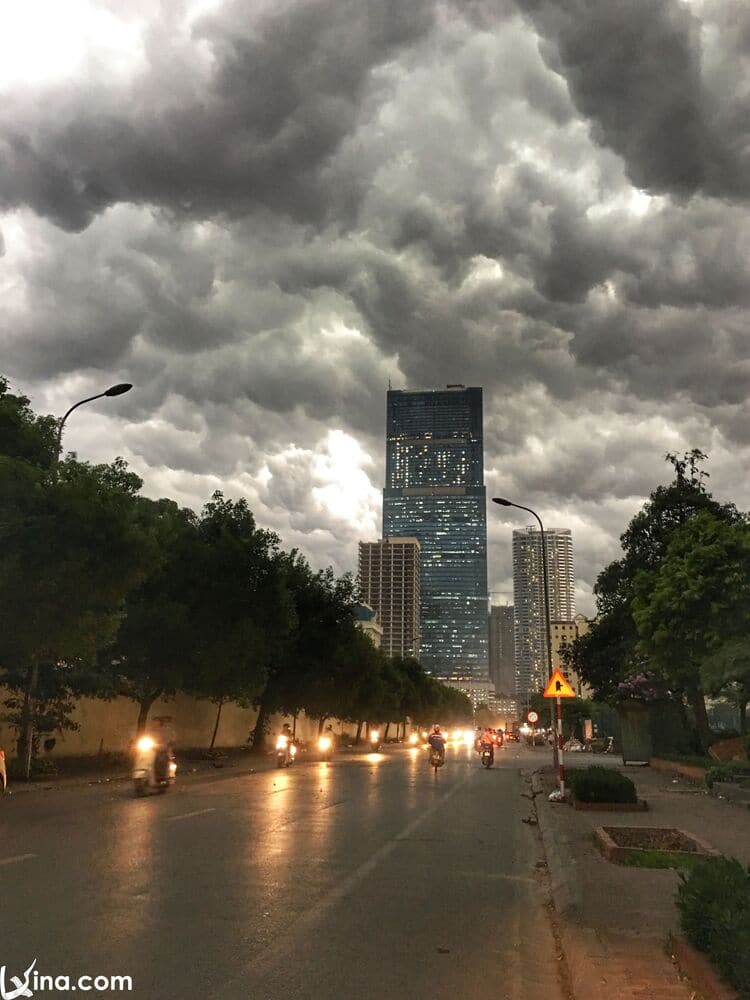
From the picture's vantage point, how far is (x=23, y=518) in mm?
18828

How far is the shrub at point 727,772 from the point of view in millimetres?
23062

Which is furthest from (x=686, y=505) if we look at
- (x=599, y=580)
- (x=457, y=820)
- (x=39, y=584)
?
(x=39, y=584)

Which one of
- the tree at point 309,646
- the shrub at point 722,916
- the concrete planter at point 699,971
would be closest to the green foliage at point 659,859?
the shrub at point 722,916

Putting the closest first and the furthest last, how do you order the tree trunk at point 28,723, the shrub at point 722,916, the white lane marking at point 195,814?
the shrub at point 722,916, the white lane marking at point 195,814, the tree trunk at point 28,723

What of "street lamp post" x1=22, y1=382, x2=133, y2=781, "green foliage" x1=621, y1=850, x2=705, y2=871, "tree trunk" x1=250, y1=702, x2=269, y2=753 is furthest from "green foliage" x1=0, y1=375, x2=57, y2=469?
"tree trunk" x1=250, y1=702, x2=269, y2=753

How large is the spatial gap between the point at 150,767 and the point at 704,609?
53.0 ft

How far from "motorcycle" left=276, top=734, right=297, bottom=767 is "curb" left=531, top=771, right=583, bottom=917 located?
64.1 ft

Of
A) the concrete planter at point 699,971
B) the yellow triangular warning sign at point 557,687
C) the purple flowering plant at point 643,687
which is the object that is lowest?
the concrete planter at point 699,971

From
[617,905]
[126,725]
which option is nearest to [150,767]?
[617,905]

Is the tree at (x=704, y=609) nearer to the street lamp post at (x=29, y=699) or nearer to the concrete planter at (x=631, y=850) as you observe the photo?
the concrete planter at (x=631, y=850)

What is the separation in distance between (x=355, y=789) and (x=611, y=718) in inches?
2160

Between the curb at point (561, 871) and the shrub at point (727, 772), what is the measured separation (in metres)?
8.89

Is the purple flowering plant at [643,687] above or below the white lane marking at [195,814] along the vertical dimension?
above

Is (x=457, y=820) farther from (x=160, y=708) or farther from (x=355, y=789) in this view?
(x=160, y=708)
